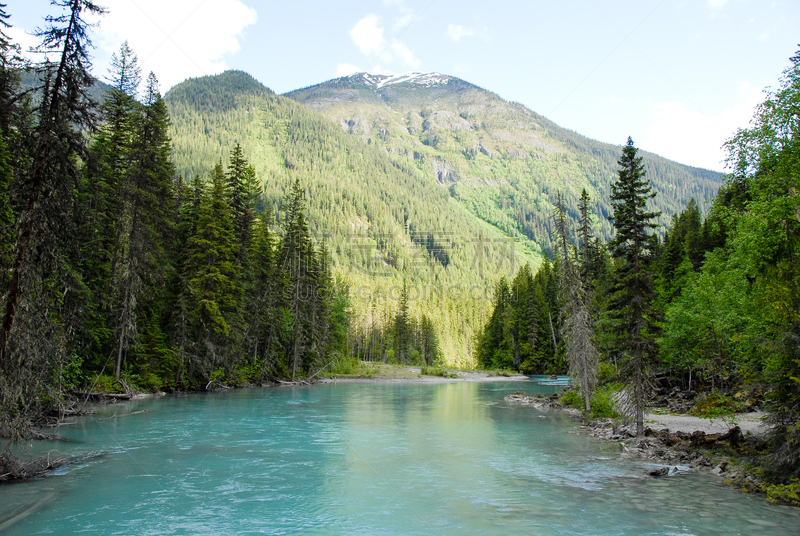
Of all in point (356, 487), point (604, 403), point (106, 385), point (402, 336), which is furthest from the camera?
point (402, 336)

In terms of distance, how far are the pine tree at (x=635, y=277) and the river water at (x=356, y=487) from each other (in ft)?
13.2

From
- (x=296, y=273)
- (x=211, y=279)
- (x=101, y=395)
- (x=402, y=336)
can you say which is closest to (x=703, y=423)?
(x=211, y=279)

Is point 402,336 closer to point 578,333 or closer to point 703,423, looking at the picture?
point 578,333

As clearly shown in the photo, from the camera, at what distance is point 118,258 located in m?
31.3

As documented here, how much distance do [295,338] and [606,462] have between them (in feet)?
139

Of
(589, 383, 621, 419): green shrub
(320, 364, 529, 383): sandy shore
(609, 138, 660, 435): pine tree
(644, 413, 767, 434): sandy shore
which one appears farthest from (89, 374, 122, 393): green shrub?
(320, 364, 529, 383): sandy shore

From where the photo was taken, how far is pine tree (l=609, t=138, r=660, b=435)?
19.6 metres

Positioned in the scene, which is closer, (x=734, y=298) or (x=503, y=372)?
(x=734, y=298)

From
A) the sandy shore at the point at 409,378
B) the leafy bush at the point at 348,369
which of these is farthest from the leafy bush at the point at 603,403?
the leafy bush at the point at 348,369

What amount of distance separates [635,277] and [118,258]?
30.6 m

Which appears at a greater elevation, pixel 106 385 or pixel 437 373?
pixel 106 385

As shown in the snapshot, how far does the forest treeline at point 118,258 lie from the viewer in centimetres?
1195

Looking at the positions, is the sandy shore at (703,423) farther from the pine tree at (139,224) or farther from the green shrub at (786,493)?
the pine tree at (139,224)

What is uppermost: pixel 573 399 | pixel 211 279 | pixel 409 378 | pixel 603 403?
pixel 211 279
